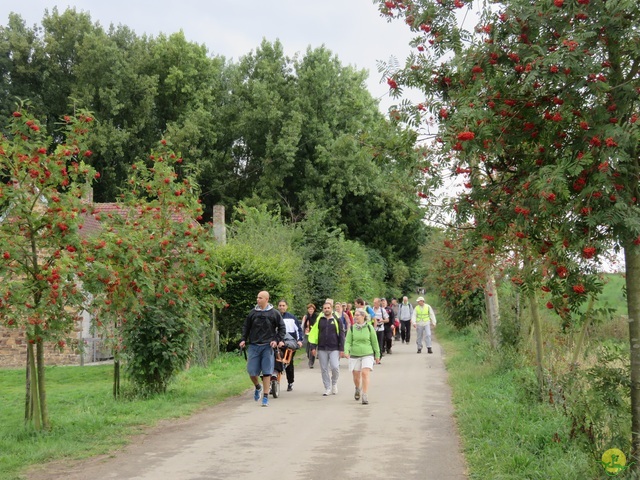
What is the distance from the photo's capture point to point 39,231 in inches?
390

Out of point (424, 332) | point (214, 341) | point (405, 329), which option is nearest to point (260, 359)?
point (214, 341)

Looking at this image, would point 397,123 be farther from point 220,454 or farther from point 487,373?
point 487,373

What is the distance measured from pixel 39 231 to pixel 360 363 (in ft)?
20.5

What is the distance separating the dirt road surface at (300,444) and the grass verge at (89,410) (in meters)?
0.35

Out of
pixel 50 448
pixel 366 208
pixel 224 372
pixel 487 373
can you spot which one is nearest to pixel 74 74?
pixel 366 208

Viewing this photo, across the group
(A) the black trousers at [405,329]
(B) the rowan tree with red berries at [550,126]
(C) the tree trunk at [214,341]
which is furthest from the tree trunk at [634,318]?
(A) the black trousers at [405,329]

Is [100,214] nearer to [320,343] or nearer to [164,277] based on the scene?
[164,277]

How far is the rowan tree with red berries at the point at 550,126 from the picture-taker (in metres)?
5.93

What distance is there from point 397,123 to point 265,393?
22.5ft

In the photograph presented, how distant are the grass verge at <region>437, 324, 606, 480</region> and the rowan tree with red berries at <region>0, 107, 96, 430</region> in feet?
17.4

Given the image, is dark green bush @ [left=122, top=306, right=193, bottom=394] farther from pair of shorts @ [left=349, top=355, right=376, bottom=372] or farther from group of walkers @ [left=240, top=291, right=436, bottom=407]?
A: pair of shorts @ [left=349, top=355, right=376, bottom=372]

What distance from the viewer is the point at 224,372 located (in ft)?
59.4

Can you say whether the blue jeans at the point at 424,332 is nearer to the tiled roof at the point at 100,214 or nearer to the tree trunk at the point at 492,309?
the tree trunk at the point at 492,309

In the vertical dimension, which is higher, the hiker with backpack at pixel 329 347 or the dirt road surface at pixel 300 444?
the hiker with backpack at pixel 329 347
